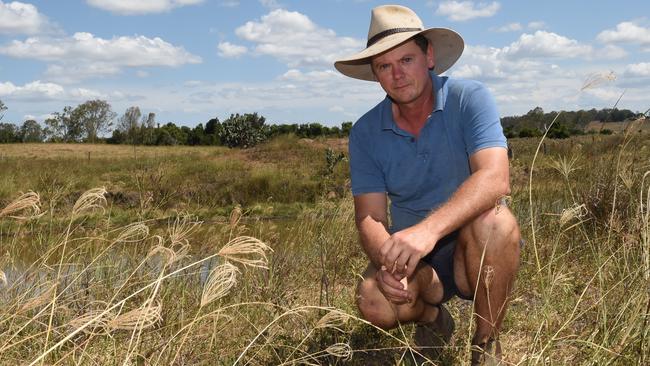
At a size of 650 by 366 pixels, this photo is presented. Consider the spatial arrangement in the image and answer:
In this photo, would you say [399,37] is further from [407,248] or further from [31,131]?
[31,131]

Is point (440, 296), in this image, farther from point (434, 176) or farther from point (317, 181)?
point (317, 181)

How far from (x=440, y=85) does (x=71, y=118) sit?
79535 millimetres

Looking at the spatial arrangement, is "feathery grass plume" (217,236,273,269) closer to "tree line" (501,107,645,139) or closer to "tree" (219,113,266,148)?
"tree line" (501,107,645,139)

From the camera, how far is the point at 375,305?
2.38 metres

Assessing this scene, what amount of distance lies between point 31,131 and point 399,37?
7654cm

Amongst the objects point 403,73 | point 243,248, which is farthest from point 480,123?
point 243,248

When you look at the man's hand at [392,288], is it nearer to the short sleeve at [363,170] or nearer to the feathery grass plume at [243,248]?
the short sleeve at [363,170]

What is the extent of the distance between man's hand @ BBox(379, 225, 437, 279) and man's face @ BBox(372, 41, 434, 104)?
0.63 metres

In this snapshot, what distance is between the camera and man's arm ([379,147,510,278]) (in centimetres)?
205

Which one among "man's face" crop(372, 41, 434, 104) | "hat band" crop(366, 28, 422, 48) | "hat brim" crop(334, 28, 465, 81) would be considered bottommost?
"man's face" crop(372, 41, 434, 104)

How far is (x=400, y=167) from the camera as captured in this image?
8.46ft

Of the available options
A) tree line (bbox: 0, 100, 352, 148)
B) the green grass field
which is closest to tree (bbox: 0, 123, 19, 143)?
tree line (bbox: 0, 100, 352, 148)

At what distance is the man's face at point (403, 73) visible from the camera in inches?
98.5

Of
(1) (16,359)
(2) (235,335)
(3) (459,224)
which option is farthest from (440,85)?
(1) (16,359)
